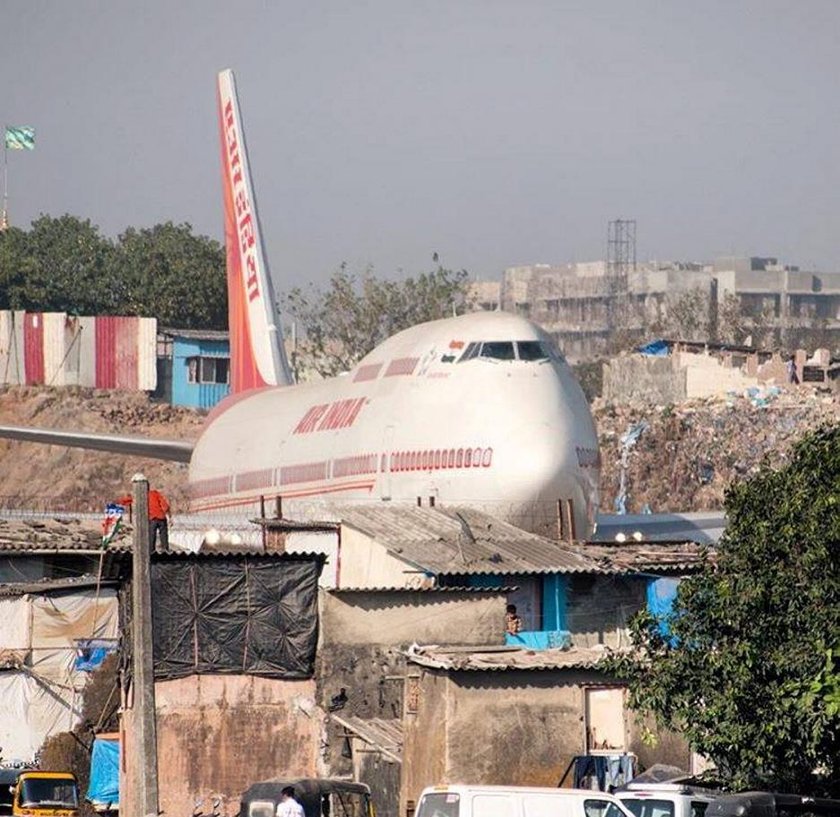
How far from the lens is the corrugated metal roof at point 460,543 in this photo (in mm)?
35188

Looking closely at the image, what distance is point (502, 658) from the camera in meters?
27.6

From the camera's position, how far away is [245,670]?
30.8 metres

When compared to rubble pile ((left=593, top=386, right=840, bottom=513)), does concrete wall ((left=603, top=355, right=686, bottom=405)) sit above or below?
above

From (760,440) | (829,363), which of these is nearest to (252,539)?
(760,440)

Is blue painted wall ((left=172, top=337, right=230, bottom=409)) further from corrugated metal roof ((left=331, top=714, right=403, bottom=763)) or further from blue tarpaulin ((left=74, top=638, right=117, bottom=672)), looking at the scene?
corrugated metal roof ((left=331, top=714, right=403, bottom=763))

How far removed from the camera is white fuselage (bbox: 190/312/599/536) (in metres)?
41.5

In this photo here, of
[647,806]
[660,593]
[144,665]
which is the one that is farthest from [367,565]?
[647,806]

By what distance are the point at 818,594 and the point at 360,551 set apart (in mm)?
15029

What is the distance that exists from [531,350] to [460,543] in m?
8.97

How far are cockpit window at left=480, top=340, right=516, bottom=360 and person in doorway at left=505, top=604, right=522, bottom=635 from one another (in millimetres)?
9155

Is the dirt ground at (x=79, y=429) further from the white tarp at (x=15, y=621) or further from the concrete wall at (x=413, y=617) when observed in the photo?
the concrete wall at (x=413, y=617)

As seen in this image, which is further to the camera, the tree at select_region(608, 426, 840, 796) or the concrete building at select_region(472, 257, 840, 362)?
the concrete building at select_region(472, 257, 840, 362)

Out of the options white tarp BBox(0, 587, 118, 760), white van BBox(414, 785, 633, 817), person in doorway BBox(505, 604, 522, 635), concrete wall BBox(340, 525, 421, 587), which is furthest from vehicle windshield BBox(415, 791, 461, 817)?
white tarp BBox(0, 587, 118, 760)

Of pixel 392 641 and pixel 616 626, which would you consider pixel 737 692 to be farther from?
pixel 616 626
